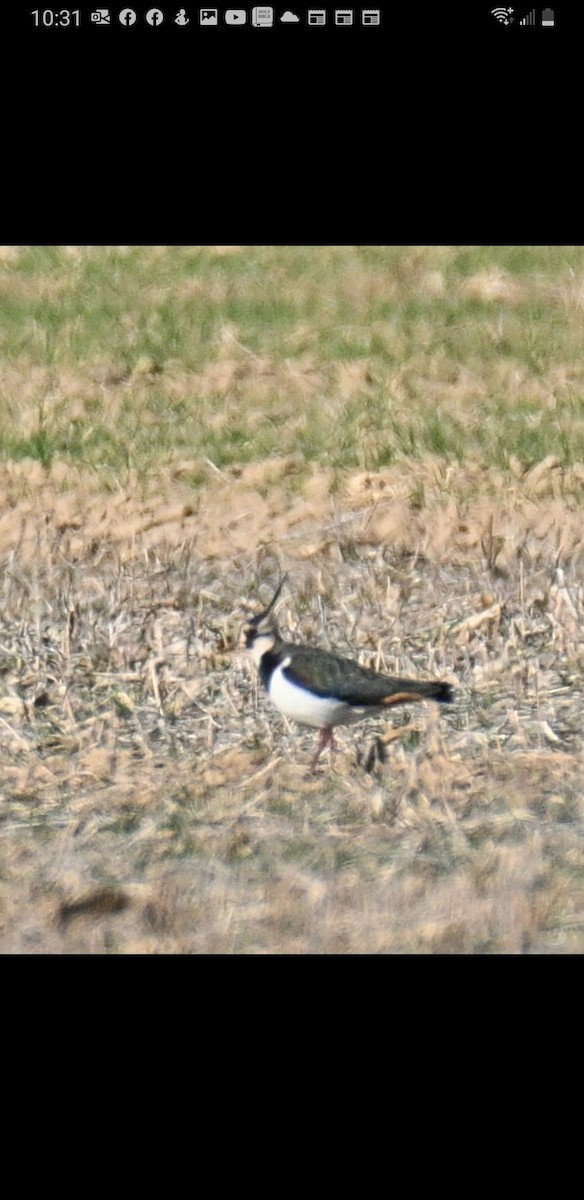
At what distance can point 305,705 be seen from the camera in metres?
6.80

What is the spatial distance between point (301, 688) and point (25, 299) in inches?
188

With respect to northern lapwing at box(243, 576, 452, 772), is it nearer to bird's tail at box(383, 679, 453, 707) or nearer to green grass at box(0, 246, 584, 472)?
bird's tail at box(383, 679, 453, 707)

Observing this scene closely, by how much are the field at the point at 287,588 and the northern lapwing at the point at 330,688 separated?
49 cm

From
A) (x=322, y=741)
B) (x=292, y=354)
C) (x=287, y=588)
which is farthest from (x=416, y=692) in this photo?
(x=292, y=354)

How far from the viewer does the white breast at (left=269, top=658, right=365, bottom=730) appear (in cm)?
677

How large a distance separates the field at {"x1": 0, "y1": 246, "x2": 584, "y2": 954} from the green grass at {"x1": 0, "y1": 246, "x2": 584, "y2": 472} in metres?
0.02

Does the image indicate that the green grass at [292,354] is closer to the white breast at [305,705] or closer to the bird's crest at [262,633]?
the bird's crest at [262,633]

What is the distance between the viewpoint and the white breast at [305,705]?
266 inches

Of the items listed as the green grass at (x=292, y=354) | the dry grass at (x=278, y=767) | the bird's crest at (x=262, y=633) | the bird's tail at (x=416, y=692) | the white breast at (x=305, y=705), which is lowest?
the dry grass at (x=278, y=767)

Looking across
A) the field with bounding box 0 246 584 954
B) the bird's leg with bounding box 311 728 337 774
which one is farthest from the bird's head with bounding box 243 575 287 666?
the field with bounding box 0 246 584 954

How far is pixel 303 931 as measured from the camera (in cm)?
628

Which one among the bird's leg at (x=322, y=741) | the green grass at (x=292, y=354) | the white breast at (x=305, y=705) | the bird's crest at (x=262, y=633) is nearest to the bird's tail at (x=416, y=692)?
the white breast at (x=305, y=705)

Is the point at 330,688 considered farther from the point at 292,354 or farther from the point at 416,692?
the point at 292,354

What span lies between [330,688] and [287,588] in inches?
85.7
